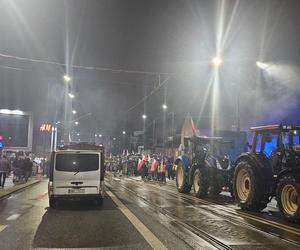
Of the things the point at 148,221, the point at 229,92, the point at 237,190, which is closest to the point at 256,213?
the point at 237,190

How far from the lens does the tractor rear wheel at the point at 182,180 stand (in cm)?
1908

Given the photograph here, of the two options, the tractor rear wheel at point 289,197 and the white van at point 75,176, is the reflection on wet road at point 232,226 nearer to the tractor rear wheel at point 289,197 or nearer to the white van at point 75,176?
the tractor rear wheel at point 289,197

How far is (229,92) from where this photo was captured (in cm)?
3281

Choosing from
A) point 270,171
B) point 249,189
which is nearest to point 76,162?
point 249,189

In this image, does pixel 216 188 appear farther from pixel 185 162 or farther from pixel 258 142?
pixel 258 142

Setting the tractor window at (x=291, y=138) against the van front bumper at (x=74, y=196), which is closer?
the tractor window at (x=291, y=138)

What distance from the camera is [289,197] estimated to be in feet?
35.1

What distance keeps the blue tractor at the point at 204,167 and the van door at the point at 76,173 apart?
4.86 m

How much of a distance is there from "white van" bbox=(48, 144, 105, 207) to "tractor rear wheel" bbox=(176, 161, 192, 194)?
21.5ft

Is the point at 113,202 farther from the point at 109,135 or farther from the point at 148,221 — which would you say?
the point at 109,135

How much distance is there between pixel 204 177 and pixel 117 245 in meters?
9.80

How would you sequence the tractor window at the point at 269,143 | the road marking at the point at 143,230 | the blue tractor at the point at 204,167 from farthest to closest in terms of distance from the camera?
the blue tractor at the point at 204,167 < the tractor window at the point at 269,143 < the road marking at the point at 143,230

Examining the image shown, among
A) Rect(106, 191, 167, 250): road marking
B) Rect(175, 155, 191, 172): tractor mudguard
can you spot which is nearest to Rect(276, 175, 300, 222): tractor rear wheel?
Rect(106, 191, 167, 250): road marking

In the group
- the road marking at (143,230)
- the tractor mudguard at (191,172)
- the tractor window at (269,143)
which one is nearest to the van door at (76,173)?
the road marking at (143,230)
